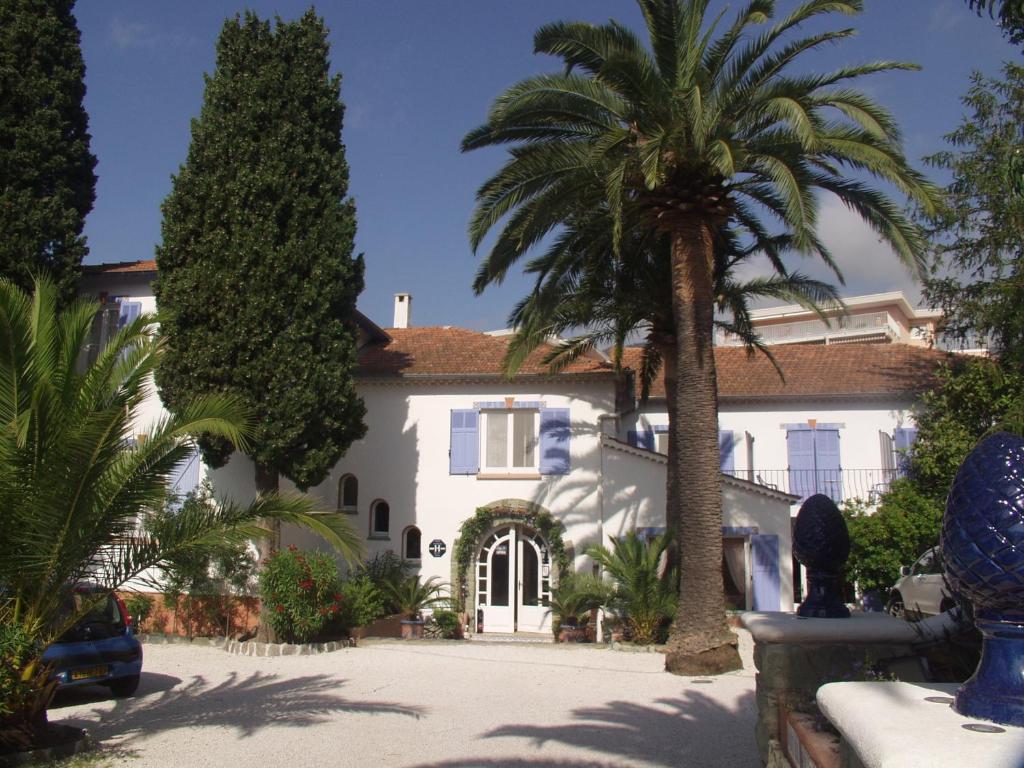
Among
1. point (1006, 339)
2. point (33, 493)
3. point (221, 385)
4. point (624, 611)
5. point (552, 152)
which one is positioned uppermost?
point (552, 152)

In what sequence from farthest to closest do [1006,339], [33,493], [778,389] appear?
[778,389] → [1006,339] → [33,493]

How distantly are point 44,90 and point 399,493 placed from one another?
11821 millimetres

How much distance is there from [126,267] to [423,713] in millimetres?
15445

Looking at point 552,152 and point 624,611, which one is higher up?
point 552,152

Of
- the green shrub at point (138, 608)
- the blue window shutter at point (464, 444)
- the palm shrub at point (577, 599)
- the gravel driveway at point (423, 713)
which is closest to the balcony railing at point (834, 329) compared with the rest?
the blue window shutter at point (464, 444)

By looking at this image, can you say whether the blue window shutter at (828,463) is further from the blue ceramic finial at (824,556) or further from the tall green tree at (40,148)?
the tall green tree at (40,148)

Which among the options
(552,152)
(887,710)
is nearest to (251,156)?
(552,152)

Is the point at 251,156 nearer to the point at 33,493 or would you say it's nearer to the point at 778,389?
the point at 33,493

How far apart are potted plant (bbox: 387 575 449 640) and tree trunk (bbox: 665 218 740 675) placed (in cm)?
711

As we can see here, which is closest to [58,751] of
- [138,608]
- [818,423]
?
[138,608]

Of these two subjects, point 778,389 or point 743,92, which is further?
point 778,389

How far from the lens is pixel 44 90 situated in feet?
63.4

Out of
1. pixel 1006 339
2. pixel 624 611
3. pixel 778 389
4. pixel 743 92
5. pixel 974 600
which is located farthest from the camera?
pixel 778 389

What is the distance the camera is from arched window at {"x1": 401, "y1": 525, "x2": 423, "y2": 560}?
21.7 metres
